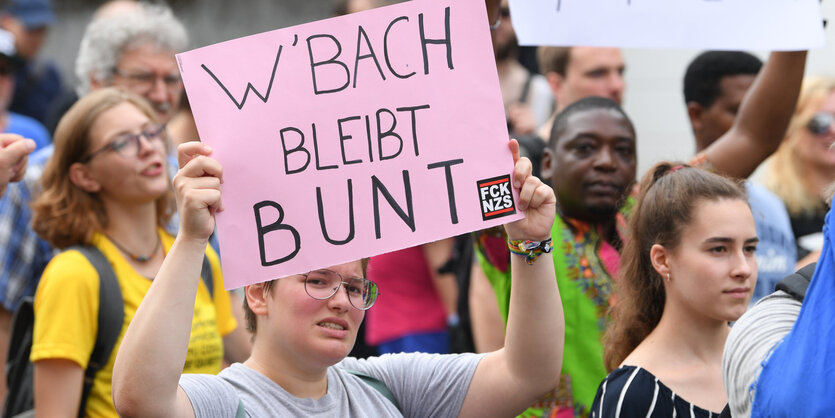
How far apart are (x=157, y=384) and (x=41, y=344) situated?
130 cm

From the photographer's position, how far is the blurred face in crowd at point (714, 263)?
10.4 feet

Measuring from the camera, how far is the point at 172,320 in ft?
7.72

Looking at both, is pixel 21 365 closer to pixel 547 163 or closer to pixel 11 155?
pixel 11 155

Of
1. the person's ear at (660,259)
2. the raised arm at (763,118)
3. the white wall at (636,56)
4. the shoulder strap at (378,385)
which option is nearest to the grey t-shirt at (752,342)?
the person's ear at (660,259)

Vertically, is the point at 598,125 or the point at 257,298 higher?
the point at 598,125

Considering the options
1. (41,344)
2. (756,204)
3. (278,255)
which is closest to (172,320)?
(278,255)

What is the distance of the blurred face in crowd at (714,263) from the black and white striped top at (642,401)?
11.7 inches

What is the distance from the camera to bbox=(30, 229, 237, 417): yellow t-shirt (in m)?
3.44

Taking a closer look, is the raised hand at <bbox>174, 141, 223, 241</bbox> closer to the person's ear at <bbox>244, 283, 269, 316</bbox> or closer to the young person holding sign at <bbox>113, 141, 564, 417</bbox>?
the young person holding sign at <bbox>113, 141, 564, 417</bbox>

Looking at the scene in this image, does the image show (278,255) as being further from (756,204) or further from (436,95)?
(756,204)

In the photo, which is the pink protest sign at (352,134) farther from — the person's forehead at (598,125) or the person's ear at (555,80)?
the person's ear at (555,80)

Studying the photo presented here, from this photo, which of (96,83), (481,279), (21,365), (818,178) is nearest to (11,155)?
(21,365)

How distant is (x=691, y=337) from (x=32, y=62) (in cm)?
623

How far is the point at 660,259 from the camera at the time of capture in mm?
3332
